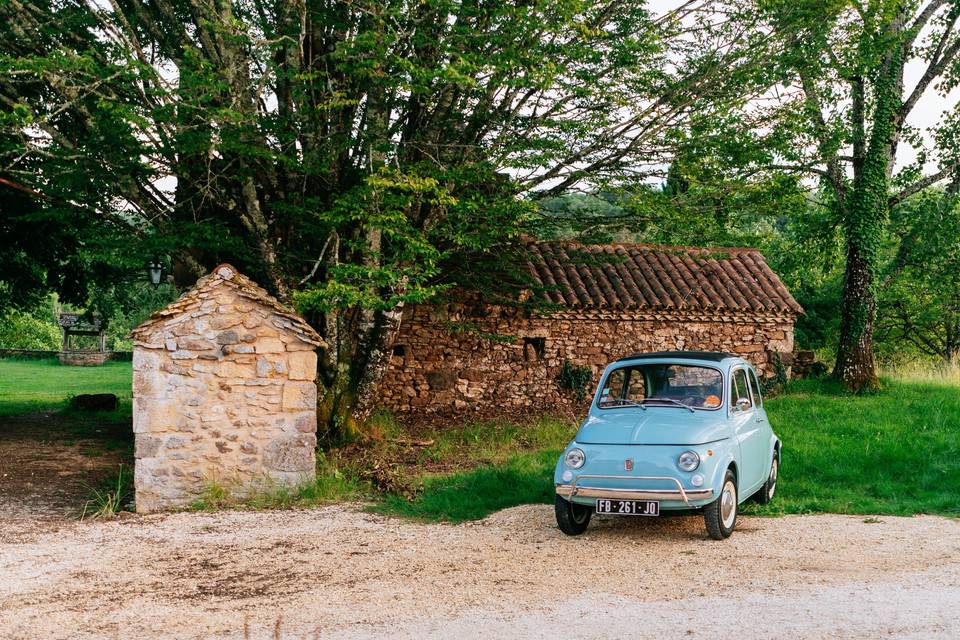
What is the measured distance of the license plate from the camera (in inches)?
282

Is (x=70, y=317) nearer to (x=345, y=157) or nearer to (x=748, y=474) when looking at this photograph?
(x=345, y=157)

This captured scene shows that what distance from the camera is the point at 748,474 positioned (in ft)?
26.4

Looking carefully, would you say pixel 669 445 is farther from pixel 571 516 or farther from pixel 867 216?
pixel 867 216

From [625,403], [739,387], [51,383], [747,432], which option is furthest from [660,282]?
[51,383]

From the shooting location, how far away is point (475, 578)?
634cm

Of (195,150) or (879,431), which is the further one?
(879,431)

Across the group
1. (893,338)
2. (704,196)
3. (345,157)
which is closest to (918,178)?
(704,196)

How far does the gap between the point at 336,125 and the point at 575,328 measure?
7.35 metres

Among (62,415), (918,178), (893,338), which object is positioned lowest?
(62,415)

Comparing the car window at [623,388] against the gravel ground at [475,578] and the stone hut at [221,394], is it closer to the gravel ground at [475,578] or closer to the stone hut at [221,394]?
the gravel ground at [475,578]

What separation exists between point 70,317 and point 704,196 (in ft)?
94.9

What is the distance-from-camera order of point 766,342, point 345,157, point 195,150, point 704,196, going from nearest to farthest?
1. point 195,150
2. point 345,157
3. point 704,196
4. point 766,342

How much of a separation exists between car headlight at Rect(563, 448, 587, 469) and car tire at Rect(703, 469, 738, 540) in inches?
46.7

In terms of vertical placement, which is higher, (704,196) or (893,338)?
(704,196)
